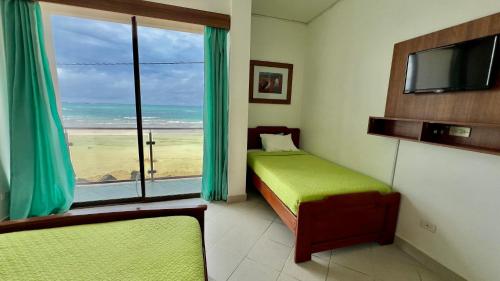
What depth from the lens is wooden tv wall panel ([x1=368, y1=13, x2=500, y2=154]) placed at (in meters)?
1.32

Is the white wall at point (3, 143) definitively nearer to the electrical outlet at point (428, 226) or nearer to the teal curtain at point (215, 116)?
the teal curtain at point (215, 116)

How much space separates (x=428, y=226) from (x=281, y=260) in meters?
1.31

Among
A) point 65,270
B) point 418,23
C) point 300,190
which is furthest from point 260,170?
point 418,23

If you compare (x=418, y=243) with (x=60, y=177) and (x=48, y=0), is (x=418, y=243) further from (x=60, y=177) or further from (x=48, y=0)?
(x=48, y=0)

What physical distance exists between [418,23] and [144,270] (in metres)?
2.72

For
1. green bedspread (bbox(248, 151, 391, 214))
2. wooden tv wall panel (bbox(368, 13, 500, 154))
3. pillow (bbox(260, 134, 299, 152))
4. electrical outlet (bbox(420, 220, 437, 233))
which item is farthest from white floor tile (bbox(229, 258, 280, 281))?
pillow (bbox(260, 134, 299, 152))

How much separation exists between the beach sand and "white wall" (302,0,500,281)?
7.10 ft

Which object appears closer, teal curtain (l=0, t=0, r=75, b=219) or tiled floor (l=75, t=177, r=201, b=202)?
teal curtain (l=0, t=0, r=75, b=219)

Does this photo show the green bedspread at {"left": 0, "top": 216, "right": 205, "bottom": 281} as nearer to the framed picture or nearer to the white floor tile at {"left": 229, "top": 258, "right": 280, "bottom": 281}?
the white floor tile at {"left": 229, "top": 258, "right": 280, "bottom": 281}

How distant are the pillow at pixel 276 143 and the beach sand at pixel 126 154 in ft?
3.49

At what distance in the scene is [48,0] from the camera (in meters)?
1.91

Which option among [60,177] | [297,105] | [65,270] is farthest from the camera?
[297,105]

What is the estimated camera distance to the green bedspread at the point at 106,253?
31.5 inches

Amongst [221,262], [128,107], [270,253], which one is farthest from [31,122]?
[270,253]
